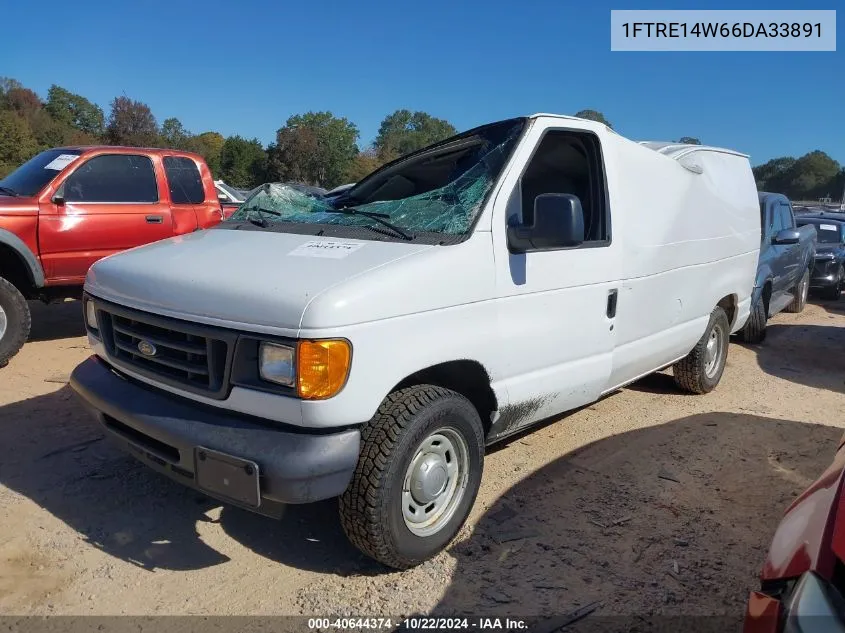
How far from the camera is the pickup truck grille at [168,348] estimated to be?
8.77ft

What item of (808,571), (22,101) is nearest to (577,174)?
(808,571)

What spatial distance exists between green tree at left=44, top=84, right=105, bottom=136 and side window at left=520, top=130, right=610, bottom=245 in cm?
8488

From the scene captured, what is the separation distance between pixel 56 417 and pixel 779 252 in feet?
27.1

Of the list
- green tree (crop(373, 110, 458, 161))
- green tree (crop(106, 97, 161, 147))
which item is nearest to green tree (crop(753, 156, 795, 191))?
green tree (crop(373, 110, 458, 161))

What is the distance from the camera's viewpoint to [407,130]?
3356 inches

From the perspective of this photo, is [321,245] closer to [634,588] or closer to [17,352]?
[634,588]

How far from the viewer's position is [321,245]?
3.06 m

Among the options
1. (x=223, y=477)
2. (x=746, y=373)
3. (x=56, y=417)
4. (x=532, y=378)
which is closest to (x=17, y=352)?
(x=56, y=417)

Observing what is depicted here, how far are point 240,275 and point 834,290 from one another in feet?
40.9

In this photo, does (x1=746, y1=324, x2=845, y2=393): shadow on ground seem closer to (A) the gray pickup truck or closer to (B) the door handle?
(A) the gray pickup truck

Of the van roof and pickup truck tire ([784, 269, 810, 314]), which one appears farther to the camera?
pickup truck tire ([784, 269, 810, 314])

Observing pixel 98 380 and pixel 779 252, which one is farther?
pixel 779 252

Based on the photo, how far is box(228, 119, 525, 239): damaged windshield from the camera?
10.8 ft

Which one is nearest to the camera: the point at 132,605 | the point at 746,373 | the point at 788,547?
the point at 788,547
